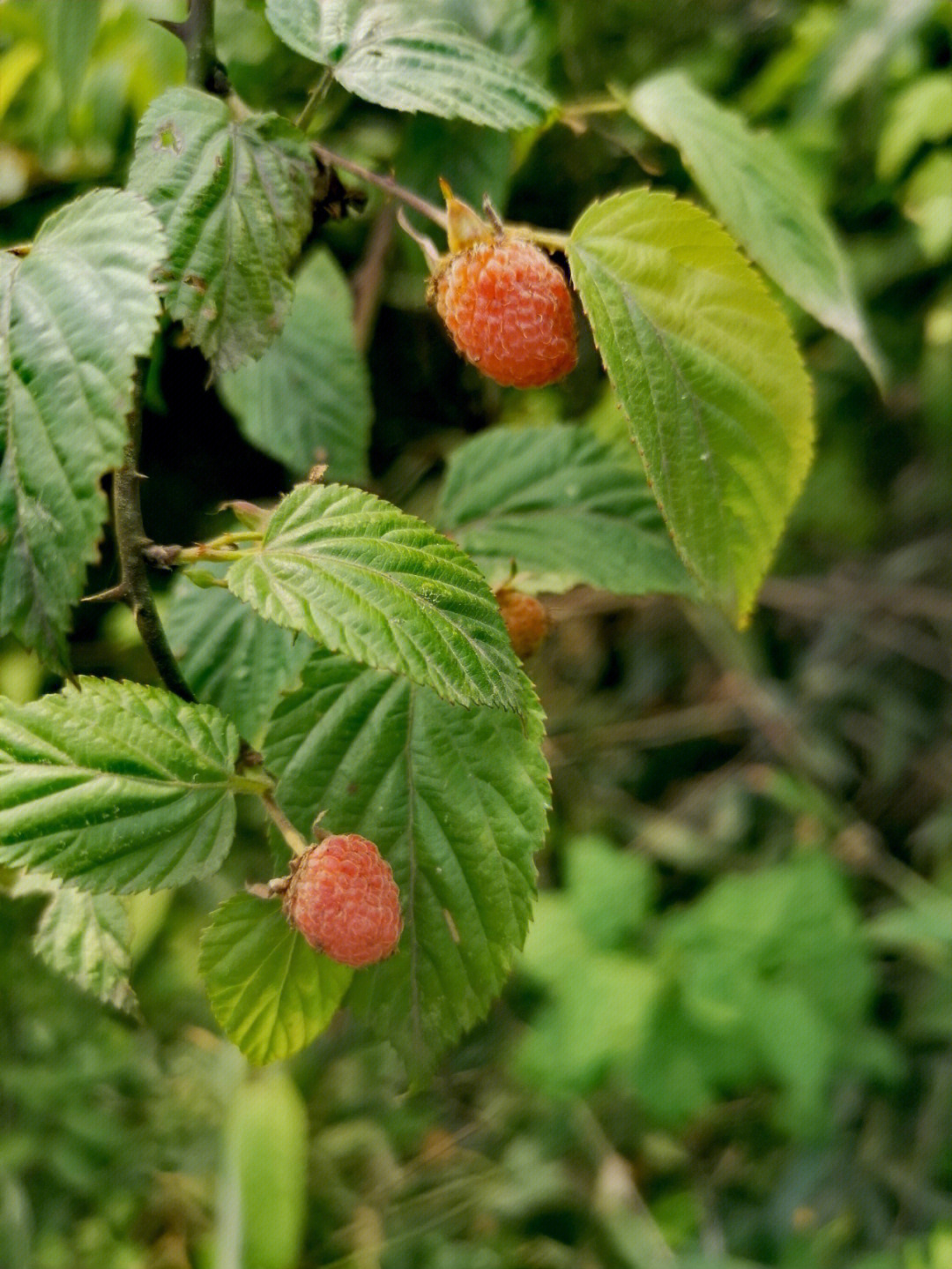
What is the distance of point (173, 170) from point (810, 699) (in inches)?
58.1

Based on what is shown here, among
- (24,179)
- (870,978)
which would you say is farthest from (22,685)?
(870,978)

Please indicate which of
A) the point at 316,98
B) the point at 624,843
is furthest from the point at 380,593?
the point at 624,843

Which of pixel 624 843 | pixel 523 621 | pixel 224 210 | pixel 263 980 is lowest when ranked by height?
pixel 624 843

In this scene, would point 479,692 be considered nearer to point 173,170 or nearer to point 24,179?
point 173,170

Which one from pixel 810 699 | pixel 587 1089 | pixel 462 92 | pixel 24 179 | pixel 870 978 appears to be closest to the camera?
pixel 462 92

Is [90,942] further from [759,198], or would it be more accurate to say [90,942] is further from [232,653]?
[759,198]

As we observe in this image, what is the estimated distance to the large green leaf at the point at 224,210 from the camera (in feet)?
1.57

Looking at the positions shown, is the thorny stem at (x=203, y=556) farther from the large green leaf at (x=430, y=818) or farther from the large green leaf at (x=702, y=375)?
the large green leaf at (x=702, y=375)

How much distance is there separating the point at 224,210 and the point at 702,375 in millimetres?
244

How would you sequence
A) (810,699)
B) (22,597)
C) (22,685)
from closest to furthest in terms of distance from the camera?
(22,597)
(22,685)
(810,699)

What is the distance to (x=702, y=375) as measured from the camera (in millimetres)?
530

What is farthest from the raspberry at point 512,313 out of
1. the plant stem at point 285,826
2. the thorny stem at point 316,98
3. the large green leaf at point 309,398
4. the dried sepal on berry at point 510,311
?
the large green leaf at point 309,398

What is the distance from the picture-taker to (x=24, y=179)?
896mm

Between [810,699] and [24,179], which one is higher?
[24,179]
